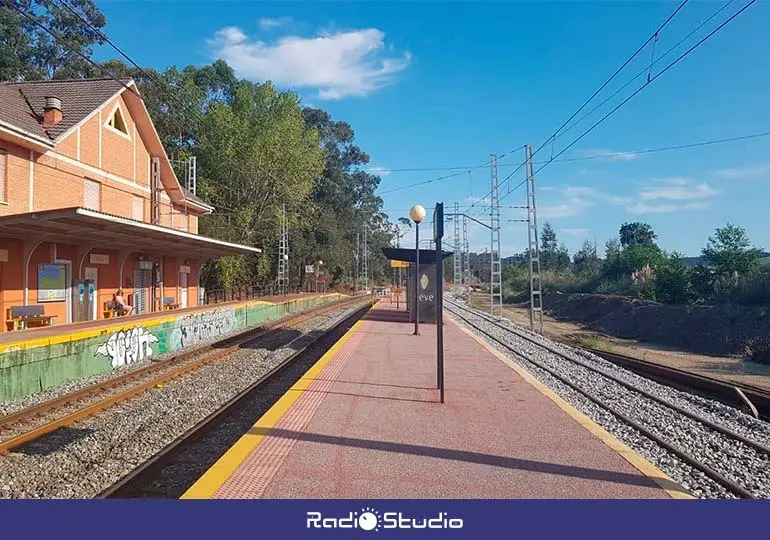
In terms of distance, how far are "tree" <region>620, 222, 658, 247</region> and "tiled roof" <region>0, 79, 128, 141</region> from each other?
3672 inches

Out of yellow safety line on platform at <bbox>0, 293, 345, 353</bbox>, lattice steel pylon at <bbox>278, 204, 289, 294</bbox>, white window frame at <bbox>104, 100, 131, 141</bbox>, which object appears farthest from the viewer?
lattice steel pylon at <bbox>278, 204, 289, 294</bbox>

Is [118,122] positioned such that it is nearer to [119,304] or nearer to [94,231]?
[119,304]

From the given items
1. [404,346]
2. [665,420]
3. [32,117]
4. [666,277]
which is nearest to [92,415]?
[404,346]

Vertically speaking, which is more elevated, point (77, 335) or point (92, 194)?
point (92, 194)

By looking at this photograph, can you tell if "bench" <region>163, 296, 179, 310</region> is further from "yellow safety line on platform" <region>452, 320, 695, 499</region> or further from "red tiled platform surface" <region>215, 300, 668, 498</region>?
"yellow safety line on platform" <region>452, 320, 695, 499</region>

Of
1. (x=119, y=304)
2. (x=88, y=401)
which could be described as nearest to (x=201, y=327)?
(x=119, y=304)

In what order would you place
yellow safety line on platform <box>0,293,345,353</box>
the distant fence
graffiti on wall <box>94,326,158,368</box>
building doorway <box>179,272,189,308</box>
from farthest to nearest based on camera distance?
the distant fence < building doorway <box>179,272,189,308</box> < graffiti on wall <box>94,326,158,368</box> < yellow safety line on platform <box>0,293,345,353</box>

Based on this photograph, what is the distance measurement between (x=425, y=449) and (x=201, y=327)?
17682mm

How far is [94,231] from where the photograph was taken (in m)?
17.0

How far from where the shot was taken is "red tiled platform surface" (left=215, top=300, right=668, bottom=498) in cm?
486

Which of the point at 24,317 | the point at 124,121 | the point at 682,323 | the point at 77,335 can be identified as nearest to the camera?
the point at 77,335

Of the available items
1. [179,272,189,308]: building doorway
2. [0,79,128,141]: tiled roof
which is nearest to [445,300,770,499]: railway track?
[0,79,128,141]: tiled roof

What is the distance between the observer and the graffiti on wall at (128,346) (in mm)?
14805
